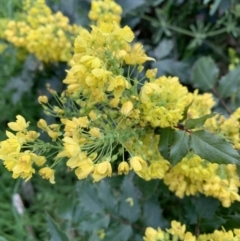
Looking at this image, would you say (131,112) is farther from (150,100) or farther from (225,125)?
(225,125)

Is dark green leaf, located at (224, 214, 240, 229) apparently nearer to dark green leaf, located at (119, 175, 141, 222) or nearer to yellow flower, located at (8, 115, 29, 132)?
dark green leaf, located at (119, 175, 141, 222)

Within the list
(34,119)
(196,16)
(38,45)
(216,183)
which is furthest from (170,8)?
(216,183)

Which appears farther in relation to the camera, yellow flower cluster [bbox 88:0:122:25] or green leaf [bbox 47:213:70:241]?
yellow flower cluster [bbox 88:0:122:25]

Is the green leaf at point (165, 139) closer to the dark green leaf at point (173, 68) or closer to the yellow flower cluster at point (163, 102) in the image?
the yellow flower cluster at point (163, 102)

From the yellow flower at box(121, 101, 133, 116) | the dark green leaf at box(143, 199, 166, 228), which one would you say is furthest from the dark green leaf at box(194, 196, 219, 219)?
the yellow flower at box(121, 101, 133, 116)

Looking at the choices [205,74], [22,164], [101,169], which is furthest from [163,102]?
[205,74]

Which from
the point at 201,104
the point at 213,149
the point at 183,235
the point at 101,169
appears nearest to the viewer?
the point at 101,169

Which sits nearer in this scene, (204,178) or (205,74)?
(204,178)

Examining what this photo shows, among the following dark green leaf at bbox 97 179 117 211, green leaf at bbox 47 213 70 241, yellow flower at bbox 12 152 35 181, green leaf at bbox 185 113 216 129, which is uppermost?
green leaf at bbox 185 113 216 129

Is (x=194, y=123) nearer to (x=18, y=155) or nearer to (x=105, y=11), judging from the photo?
(x=18, y=155)
